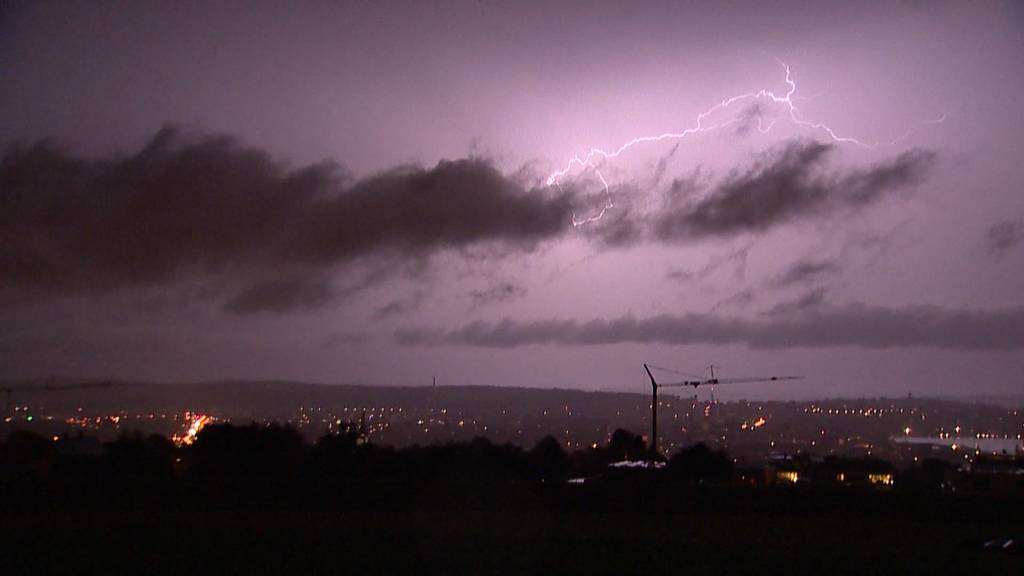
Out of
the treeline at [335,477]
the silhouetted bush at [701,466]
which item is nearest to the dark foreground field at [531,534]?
the treeline at [335,477]

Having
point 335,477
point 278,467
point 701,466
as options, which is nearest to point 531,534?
point 335,477

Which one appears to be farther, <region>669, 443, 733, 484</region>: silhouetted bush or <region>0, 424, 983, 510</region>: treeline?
<region>669, 443, 733, 484</region>: silhouetted bush

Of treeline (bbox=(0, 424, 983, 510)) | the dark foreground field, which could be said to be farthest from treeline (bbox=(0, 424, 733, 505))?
the dark foreground field

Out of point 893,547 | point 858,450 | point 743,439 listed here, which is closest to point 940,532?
point 893,547

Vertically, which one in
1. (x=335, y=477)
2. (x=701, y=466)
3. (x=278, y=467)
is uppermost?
(x=335, y=477)

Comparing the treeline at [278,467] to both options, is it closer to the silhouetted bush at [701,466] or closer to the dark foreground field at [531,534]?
the silhouetted bush at [701,466]

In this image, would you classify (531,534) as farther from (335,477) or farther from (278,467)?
(278,467)

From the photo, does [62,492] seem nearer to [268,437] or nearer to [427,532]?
[427,532]

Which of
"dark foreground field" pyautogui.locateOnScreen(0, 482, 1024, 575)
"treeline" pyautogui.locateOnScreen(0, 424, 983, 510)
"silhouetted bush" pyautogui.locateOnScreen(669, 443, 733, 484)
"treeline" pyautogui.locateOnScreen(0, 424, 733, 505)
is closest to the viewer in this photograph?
"dark foreground field" pyautogui.locateOnScreen(0, 482, 1024, 575)

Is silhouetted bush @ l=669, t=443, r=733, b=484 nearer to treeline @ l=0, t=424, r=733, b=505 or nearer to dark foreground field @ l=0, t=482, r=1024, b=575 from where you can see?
treeline @ l=0, t=424, r=733, b=505
